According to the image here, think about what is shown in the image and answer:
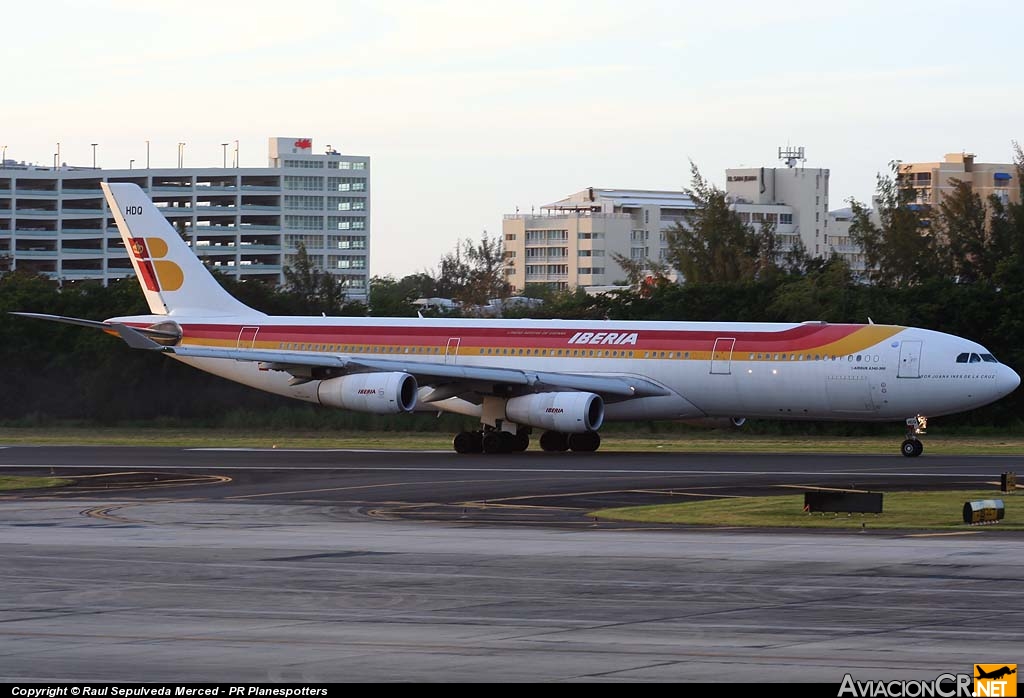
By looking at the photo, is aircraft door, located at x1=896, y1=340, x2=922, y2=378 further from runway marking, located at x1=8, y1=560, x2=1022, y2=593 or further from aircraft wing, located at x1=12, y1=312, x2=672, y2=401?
runway marking, located at x1=8, y1=560, x2=1022, y2=593

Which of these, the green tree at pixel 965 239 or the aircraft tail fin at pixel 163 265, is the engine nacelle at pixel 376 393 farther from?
the green tree at pixel 965 239

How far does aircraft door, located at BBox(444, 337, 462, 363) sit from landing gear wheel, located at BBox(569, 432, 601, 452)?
447cm

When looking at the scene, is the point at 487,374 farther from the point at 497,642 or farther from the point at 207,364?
the point at 497,642

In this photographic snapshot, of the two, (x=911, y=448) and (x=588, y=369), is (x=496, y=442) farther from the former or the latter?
(x=911, y=448)

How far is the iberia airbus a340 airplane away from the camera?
4472 cm

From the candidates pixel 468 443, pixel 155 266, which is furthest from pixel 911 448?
pixel 155 266

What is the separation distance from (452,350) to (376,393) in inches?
167

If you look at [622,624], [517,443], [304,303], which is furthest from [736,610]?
[304,303]

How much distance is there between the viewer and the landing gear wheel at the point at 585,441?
48656 mm

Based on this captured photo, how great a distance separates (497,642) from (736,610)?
3370 millimetres

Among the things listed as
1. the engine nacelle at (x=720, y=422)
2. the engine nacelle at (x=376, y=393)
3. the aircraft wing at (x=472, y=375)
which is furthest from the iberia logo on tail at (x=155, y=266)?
the engine nacelle at (x=720, y=422)

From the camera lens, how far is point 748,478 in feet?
121

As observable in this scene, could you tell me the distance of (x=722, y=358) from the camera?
46031 millimetres

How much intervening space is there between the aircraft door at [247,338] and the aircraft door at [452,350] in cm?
678
